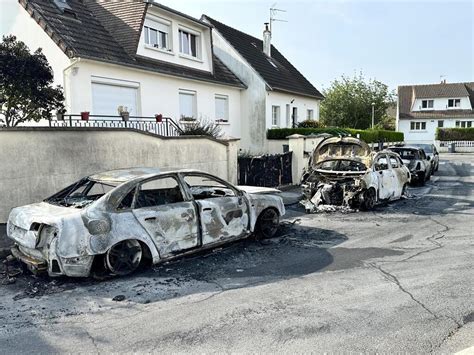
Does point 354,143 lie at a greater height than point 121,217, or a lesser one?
greater

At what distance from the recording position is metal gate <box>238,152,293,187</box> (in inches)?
523

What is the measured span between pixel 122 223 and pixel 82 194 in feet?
3.87

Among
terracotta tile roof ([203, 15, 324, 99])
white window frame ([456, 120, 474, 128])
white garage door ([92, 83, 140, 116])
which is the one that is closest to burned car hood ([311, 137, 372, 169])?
white garage door ([92, 83, 140, 116])

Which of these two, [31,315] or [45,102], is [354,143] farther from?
[31,315]

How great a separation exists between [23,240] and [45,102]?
16.0 ft

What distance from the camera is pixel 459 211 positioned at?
33.3 feet

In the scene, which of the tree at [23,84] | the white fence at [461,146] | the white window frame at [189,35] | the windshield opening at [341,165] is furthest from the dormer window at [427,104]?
the tree at [23,84]

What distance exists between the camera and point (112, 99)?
1395cm

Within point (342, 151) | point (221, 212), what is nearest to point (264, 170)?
point (342, 151)

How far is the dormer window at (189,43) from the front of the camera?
58.5 ft

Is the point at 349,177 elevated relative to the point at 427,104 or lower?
lower

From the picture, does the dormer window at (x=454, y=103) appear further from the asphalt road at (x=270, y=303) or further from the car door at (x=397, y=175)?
the asphalt road at (x=270, y=303)

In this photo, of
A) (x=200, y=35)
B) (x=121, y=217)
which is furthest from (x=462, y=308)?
(x=200, y=35)

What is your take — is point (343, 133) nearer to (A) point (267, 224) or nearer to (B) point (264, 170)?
(B) point (264, 170)
